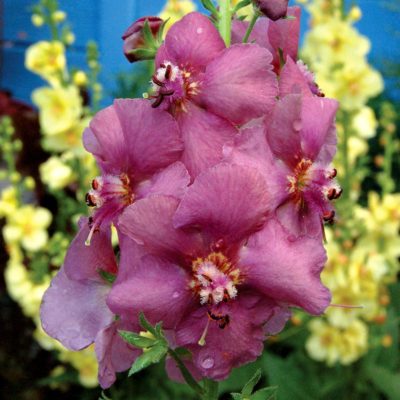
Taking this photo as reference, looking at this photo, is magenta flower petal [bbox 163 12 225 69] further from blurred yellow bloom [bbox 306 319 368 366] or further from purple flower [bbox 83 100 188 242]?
blurred yellow bloom [bbox 306 319 368 366]

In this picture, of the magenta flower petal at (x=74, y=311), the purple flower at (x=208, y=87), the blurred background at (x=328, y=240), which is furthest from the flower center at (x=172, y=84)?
the blurred background at (x=328, y=240)

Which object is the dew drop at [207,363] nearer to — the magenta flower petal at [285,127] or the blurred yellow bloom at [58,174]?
the magenta flower petal at [285,127]

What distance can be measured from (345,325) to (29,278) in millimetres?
756

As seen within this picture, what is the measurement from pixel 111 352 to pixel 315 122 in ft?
0.97

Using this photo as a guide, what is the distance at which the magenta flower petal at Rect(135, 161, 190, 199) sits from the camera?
63 centimetres

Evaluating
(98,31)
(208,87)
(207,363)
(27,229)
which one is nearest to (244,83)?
(208,87)

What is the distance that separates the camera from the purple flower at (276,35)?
73cm

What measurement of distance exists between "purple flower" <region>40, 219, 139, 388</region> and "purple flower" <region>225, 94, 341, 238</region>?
0.17 metres

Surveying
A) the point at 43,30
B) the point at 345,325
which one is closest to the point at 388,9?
the point at 43,30

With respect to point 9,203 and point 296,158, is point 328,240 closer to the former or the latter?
point 9,203

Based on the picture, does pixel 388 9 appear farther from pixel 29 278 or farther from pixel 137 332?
pixel 137 332

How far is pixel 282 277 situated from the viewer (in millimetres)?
625

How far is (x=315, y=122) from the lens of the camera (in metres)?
0.67

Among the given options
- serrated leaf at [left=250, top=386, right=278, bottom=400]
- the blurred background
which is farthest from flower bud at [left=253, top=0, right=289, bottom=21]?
the blurred background
